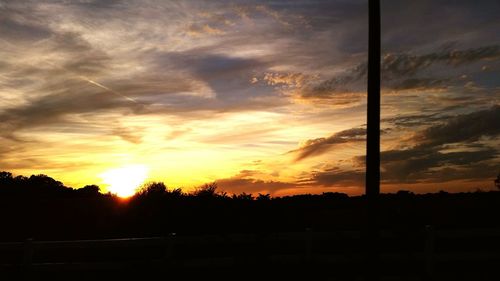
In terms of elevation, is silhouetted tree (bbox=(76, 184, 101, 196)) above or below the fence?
above

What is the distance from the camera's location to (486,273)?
13016 mm

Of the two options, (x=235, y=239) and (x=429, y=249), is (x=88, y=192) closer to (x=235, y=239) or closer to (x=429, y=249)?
(x=235, y=239)

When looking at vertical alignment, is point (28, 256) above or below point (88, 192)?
below

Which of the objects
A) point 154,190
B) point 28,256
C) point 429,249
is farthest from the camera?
point 154,190

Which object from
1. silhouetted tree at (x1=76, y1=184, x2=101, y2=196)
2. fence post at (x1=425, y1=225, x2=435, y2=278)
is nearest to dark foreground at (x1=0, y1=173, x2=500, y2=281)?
fence post at (x1=425, y1=225, x2=435, y2=278)

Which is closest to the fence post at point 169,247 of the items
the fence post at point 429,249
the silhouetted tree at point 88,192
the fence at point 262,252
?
the fence at point 262,252

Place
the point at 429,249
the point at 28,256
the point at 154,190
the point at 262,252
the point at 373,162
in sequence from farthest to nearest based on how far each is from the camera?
1. the point at 154,190
2. the point at 28,256
3. the point at 262,252
4. the point at 429,249
5. the point at 373,162

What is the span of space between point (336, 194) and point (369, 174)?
37.9m

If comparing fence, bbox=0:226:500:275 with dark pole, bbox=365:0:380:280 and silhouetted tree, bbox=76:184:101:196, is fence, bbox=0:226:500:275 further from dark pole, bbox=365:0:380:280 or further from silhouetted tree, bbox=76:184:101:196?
silhouetted tree, bbox=76:184:101:196

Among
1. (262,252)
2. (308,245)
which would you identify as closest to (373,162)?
(308,245)

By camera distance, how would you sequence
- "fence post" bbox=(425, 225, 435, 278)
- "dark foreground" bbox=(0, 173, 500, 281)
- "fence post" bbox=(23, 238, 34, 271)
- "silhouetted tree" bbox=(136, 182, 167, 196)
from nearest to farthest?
1. "fence post" bbox=(425, 225, 435, 278)
2. "dark foreground" bbox=(0, 173, 500, 281)
3. "fence post" bbox=(23, 238, 34, 271)
4. "silhouetted tree" bbox=(136, 182, 167, 196)

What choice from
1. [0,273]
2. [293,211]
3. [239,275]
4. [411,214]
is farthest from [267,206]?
[0,273]

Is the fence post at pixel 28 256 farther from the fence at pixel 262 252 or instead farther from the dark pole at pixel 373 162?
the dark pole at pixel 373 162

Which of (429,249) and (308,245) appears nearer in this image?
(429,249)
